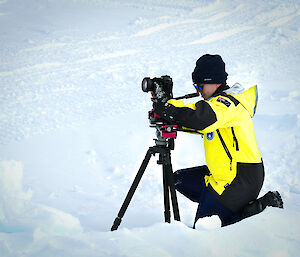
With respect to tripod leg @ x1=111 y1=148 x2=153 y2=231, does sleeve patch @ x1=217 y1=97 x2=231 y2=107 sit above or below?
above

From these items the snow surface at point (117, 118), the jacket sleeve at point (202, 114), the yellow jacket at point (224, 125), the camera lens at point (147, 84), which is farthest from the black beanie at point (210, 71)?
the snow surface at point (117, 118)

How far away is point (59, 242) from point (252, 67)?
5.70 m

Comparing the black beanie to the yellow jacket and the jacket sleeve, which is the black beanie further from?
the jacket sleeve

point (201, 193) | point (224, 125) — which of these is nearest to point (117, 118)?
point (201, 193)

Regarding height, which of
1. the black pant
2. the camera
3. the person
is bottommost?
the black pant

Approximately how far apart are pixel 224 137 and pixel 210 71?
455 millimetres

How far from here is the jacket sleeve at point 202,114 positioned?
1884 millimetres

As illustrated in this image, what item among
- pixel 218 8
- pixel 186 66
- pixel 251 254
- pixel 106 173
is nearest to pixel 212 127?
pixel 251 254

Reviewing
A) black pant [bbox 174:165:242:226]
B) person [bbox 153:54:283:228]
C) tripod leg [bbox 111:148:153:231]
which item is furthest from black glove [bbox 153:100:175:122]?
black pant [bbox 174:165:242:226]

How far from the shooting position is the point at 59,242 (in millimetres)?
1937

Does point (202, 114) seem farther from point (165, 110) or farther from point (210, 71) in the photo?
point (210, 71)

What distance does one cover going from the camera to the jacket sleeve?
74.2 inches

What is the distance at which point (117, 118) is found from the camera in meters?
5.29

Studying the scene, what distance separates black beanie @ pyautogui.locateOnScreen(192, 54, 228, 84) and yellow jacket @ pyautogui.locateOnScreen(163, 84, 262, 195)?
110mm
